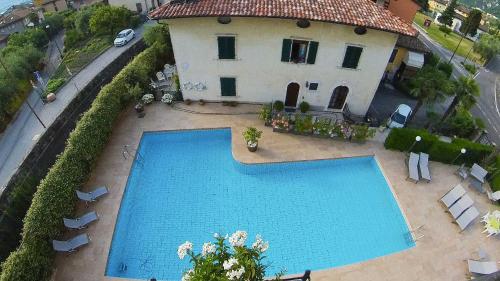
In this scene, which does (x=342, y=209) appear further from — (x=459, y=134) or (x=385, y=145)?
(x=459, y=134)

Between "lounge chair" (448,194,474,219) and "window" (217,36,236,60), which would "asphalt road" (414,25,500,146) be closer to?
"lounge chair" (448,194,474,219)

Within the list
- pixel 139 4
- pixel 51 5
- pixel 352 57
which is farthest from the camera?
pixel 51 5

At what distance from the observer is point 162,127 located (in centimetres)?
1891

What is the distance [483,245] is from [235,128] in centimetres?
1455

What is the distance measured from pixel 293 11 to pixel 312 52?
3.12 m

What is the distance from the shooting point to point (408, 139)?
1745 centimetres

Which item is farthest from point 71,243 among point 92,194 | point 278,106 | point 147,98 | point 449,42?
point 449,42

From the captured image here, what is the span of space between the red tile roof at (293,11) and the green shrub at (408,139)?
5.61 m

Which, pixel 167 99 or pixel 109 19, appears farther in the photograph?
pixel 109 19

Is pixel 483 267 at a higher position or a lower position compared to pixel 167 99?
lower

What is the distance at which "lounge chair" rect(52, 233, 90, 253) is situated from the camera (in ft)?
Result: 40.2

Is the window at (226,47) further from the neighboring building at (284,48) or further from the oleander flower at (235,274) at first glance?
the oleander flower at (235,274)

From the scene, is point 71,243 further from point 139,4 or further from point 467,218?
point 139,4

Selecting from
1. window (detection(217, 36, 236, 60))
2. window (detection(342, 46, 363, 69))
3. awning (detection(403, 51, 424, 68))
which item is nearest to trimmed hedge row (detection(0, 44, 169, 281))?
window (detection(217, 36, 236, 60))
